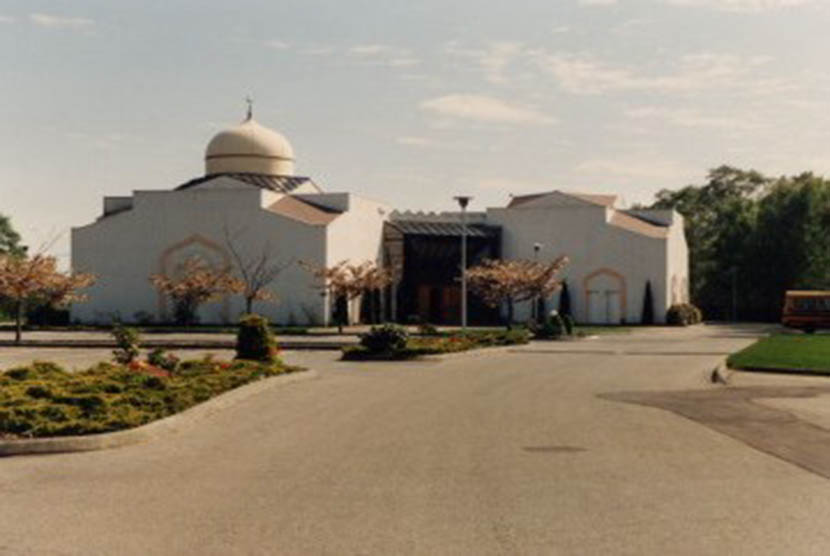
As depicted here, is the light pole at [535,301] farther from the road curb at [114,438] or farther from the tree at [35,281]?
the road curb at [114,438]

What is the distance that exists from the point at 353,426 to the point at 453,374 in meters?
11.0

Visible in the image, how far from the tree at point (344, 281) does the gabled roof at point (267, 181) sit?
31.5 ft

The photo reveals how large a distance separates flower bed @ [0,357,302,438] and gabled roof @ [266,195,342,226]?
37.4 meters

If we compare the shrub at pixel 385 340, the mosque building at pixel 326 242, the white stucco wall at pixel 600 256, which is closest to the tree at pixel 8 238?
the mosque building at pixel 326 242

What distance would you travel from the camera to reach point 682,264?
77875 millimetres

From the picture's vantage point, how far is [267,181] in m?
68.1

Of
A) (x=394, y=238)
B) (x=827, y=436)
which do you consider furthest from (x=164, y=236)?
(x=827, y=436)

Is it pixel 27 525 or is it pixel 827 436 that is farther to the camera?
pixel 827 436

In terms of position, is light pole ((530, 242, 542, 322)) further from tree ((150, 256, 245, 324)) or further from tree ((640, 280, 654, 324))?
tree ((150, 256, 245, 324))

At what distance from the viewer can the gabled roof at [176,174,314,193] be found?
6662cm

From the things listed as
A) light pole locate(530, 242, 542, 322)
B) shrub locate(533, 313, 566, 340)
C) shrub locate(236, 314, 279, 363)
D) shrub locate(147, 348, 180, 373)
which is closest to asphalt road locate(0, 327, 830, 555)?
shrub locate(147, 348, 180, 373)

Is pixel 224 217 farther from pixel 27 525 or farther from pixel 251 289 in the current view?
pixel 27 525

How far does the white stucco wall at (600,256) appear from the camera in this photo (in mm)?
68125

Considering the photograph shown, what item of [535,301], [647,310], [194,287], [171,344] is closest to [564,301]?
[647,310]
